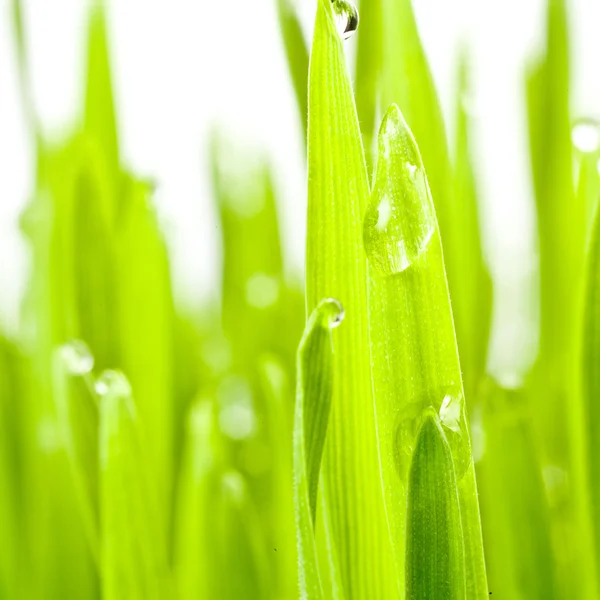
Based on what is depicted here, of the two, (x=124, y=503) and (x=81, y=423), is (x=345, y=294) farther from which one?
(x=81, y=423)

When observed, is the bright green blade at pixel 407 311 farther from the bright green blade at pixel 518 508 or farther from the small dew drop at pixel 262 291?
the small dew drop at pixel 262 291

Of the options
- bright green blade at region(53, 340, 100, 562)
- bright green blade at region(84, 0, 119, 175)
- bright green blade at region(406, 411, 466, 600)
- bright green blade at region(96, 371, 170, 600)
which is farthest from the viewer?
bright green blade at region(84, 0, 119, 175)

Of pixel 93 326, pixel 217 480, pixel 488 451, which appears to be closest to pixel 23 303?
pixel 93 326

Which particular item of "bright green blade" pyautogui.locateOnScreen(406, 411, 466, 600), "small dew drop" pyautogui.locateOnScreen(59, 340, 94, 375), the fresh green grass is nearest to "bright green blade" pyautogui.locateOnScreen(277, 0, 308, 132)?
the fresh green grass

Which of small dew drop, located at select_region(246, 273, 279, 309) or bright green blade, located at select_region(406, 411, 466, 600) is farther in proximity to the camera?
small dew drop, located at select_region(246, 273, 279, 309)

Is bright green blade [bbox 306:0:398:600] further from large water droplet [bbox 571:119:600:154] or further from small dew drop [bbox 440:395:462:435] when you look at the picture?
large water droplet [bbox 571:119:600:154]

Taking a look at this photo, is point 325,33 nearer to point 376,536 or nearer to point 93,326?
point 376,536
